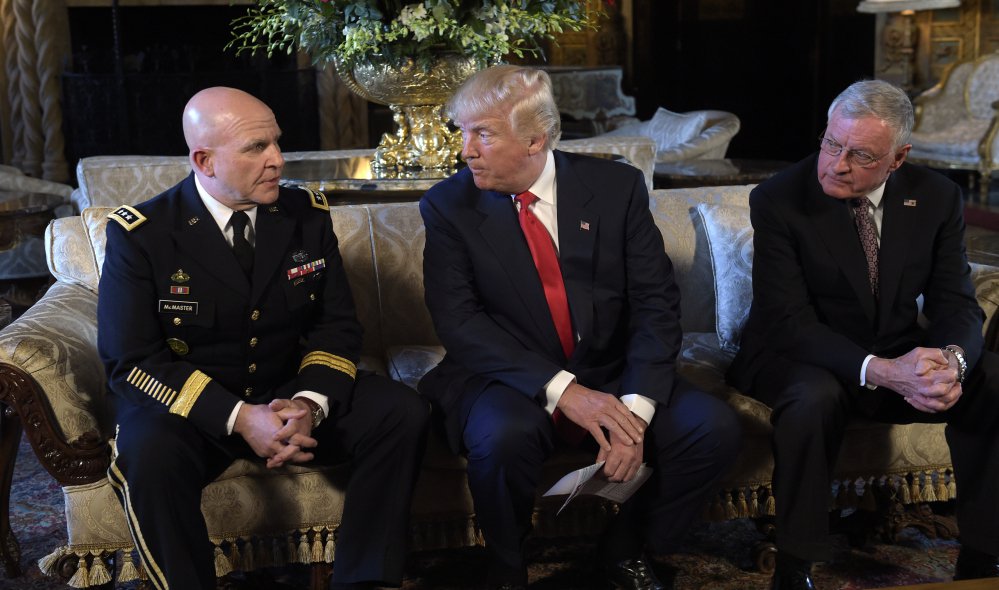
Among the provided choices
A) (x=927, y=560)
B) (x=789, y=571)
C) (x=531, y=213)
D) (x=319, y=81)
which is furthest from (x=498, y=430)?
(x=319, y=81)

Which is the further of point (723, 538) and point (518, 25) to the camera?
point (518, 25)

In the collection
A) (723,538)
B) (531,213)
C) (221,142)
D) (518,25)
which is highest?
(518,25)

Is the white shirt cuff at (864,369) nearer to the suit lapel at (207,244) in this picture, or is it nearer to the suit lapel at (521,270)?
the suit lapel at (521,270)

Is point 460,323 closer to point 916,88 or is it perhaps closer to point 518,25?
point 518,25

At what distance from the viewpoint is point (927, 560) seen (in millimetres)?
2848

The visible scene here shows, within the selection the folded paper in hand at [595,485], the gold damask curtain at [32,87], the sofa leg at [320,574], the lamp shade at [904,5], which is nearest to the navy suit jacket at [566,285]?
the folded paper in hand at [595,485]

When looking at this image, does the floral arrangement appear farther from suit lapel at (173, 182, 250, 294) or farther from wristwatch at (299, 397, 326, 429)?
wristwatch at (299, 397, 326, 429)

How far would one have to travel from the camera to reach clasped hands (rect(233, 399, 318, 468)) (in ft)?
7.69

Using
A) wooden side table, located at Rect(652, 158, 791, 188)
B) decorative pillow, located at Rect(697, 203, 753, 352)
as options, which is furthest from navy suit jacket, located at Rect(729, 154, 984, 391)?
wooden side table, located at Rect(652, 158, 791, 188)

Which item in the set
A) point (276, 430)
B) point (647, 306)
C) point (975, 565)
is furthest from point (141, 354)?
point (975, 565)

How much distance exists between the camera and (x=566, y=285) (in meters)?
2.64

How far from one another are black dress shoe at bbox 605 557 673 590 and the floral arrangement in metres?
1.73

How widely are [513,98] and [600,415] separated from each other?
0.74m

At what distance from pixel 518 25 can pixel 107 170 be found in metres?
1.62
